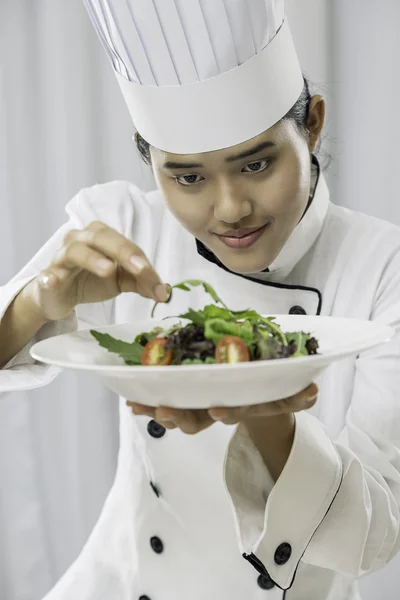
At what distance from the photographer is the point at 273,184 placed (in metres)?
1.26

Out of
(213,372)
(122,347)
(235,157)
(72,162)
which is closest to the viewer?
(213,372)

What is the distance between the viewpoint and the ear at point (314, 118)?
141 cm

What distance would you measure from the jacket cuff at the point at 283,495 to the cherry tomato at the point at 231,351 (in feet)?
0.94

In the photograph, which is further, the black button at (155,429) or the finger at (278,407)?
the black button at (155,429)

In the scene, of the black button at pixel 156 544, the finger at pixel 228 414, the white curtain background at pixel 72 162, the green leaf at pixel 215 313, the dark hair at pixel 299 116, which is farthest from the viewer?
the white curtain background at pixel 72 162

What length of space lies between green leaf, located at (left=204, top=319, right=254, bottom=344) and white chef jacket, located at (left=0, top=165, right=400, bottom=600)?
0.27 meters

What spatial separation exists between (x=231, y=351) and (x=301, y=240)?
0.57 meters

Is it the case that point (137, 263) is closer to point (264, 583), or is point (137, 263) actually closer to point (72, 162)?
point (264, 583)

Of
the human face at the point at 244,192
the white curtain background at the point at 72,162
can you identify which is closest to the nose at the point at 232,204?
the human face at the point at 244,192

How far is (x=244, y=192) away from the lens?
1.24 metres

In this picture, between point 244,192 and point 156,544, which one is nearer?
point 244,192

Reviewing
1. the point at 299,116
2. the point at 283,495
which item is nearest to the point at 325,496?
the point at 283,495

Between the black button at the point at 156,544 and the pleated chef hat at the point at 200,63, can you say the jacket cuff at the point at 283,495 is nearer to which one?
the black button at the point at 156,544

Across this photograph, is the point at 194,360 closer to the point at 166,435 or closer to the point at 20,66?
the point at 166,435
